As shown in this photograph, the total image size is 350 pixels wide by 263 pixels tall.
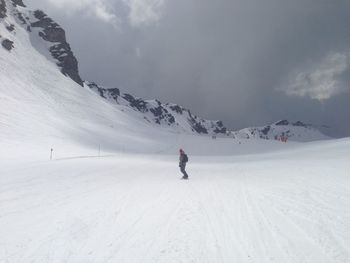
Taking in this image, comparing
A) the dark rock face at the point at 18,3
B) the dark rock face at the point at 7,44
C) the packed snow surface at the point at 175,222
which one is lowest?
the packed snow surface at the point at 175,222

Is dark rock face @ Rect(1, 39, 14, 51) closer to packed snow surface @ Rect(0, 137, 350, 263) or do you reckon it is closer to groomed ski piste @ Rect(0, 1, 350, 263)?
groomed ski piste @ Rect(0, 1, 350, 263)

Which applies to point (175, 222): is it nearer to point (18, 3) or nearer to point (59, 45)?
point (59, 45)

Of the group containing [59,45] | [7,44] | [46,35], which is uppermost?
[46,35]

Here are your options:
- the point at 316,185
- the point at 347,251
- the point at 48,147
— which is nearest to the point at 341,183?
the point at 316,185

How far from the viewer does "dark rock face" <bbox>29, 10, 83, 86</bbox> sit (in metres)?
134

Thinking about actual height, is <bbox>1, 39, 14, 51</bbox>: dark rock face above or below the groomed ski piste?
above

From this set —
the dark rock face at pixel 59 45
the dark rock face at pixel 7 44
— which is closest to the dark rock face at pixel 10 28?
the dark rock face at pixel 7 44

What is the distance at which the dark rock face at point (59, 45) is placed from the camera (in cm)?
13412

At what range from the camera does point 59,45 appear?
458ft

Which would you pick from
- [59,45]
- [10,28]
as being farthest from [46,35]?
[10,28]

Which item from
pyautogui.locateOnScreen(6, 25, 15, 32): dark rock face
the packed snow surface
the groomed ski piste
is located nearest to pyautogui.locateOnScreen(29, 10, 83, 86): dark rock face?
pyautogui.locateOnScreen(6, 25, 15, 32): dark rock face

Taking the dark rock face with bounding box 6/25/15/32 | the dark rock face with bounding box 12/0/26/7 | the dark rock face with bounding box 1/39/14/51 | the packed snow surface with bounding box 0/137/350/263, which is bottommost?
the packed snow surface with bounding box 0/137/350/263

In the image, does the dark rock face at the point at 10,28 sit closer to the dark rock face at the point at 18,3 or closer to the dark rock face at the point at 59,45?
the dark rock face at the point at 59,45

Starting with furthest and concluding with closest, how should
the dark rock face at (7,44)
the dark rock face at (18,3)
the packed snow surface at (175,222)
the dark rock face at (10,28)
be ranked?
the dark rock face at (18,3), the dark rock face at (10,28), the dark rock face at (7,44), the packed snow surface at (175,222)
